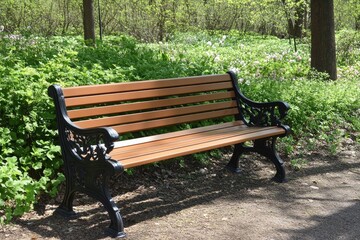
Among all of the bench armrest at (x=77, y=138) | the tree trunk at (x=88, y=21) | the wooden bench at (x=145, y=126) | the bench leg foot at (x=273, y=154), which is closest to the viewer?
the bench armrest at (x=77, y=138)

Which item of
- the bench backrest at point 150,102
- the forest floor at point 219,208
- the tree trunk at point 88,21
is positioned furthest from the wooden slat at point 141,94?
Answer: the tree trunk at point 88,21

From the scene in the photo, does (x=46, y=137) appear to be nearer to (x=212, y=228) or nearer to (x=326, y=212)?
(x=212, y=228)

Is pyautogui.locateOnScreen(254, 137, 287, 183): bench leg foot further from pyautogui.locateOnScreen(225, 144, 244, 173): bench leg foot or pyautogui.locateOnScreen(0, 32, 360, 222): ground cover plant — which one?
pyautogui.locateOnScreen(0, 32, 360, 222): ground cover plant

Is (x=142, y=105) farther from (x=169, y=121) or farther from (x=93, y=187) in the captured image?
(x=93, y=187)

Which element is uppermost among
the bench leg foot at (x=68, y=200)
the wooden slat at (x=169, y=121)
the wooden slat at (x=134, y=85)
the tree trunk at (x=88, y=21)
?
the tree trunk at (x=88, y=21)

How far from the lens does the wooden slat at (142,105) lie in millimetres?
4062

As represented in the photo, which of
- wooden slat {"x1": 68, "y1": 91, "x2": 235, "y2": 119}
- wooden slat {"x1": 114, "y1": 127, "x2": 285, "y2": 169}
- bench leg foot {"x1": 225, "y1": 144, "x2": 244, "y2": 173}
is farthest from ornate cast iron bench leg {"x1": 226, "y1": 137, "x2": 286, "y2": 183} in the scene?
wooden slat {"x1": 68, "y1": 91, "x2": 235, "y2": 119}

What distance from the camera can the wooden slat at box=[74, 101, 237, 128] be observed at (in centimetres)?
412

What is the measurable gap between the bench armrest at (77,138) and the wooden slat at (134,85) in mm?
106

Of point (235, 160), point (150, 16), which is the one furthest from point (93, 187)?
point (150, 16)

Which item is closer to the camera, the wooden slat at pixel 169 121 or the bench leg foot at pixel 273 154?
the wooden slat at pixel 169 121

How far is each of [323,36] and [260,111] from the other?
4.54 metres

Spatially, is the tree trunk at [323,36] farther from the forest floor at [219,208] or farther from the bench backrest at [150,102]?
the bench backrest at [150,102]

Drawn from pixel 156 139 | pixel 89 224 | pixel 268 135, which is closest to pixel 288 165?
pixel 268 135
